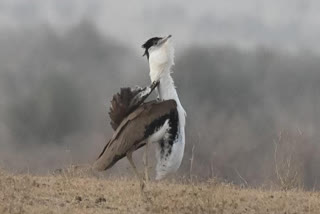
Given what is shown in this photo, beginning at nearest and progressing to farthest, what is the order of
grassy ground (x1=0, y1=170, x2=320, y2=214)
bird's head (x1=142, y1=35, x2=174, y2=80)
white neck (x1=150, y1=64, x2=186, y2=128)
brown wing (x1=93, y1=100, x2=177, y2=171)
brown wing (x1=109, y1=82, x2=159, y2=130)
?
1. grassy ground (x1=0, y1=170, x2=320, y2=214)
2. brown wing (x1=93, y1=100, x2=177, y2=171)
3. brown wing (x1=109, y1=82, x2=159, y2=130)
4. white neck (x1=150, y1=64, x2=186, y2=128)
5. bird's head (x1=142, y1=35, x2=174, y2=80)

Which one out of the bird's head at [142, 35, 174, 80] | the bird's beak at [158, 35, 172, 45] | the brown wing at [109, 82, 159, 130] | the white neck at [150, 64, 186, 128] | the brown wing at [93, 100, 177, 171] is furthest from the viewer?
the bird's beak at [158, 35, 172, 45]

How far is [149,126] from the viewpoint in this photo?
8547 mm

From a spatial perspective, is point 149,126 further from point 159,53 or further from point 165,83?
point 159,53

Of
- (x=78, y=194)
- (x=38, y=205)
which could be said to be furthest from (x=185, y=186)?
(x=38, y=205)

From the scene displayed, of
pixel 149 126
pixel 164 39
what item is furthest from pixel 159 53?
pixel 149 126

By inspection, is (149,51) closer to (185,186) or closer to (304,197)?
(185,186)

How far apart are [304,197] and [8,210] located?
4.38 m

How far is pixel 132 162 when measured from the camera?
872 centimetres

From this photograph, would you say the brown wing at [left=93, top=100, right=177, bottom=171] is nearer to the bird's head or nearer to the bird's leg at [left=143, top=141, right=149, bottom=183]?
the bird's leg at [left=143, top=141, right=149, bottom=183]

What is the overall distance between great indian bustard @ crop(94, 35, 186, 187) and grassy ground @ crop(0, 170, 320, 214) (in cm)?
44

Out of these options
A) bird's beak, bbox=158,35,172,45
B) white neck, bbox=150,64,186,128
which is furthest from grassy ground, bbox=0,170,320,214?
bird's beak, bbox=158,35,172,45

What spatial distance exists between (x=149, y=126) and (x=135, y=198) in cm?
99

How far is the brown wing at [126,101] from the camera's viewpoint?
343 inches

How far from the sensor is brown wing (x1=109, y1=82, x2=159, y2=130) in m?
8.72
